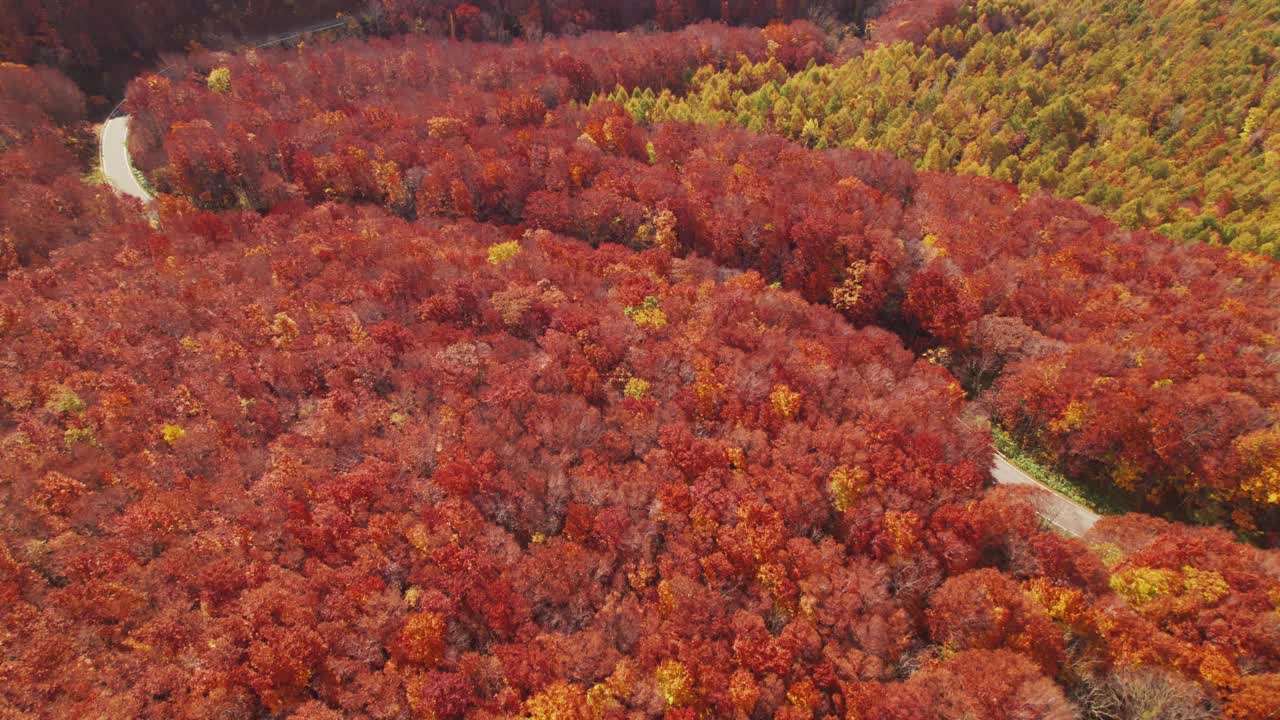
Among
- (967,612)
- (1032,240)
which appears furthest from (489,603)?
(1032,240)

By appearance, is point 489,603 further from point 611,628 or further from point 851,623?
point 851,623

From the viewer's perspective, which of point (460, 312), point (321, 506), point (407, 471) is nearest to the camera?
point (321, 506)

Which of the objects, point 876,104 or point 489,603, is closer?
point 489,603

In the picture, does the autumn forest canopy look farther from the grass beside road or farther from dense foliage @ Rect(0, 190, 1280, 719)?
the grass beside road

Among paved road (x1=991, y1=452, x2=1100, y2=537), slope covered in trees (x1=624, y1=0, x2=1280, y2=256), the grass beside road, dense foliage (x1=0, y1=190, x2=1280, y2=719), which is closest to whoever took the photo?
dense foliage (x1=0, y1=190, x2=1280, y2=719)

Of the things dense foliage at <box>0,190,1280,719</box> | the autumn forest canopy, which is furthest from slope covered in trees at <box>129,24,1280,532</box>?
dense foliage at <box>0,190,1280,719</box>

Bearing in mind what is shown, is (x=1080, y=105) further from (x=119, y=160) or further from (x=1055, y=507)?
(x=119, y=160)
